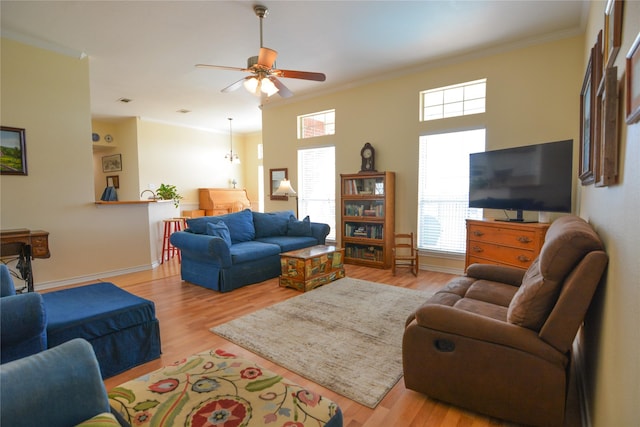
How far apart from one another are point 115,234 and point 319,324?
3.56m

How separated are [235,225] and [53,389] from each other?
3.89 meters

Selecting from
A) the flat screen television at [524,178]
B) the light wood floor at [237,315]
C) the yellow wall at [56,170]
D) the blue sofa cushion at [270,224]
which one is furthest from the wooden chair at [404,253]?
the yellow wall at [56,170]

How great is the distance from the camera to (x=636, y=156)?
92cm

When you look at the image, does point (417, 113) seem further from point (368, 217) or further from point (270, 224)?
point (270, 224)

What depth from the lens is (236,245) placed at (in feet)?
14.4

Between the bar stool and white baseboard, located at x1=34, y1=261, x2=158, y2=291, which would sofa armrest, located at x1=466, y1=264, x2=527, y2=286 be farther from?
the bar stool

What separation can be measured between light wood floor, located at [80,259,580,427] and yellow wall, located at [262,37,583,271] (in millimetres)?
1819

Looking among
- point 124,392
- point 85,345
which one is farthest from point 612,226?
point 124,392

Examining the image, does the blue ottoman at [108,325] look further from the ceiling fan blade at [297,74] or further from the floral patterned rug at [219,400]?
the ceiling fan blade at [297,74]

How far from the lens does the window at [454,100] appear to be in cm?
430

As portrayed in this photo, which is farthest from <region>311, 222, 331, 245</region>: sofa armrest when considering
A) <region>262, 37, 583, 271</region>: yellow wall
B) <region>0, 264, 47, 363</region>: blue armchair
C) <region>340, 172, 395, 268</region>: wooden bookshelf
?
<region>0, 264, 47, 363</region>: blue armchair

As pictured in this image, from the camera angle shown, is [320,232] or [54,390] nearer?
[54,390]

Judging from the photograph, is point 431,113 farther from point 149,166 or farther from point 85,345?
point 149,166

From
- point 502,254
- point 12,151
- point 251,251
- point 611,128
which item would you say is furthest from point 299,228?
point 611,128
